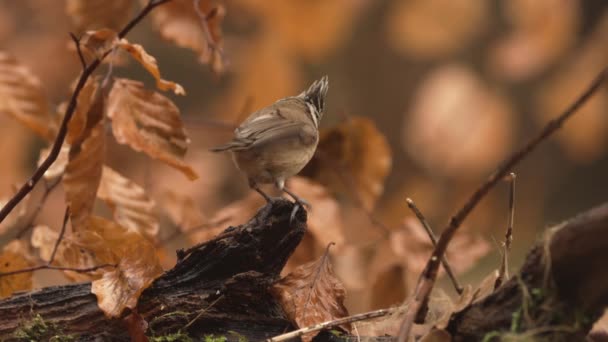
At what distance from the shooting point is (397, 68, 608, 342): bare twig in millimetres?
694

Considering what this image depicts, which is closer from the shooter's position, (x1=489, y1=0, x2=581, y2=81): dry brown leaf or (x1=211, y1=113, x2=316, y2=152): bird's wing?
(x1=211, y1=113, x2=316, y2=152): bird's wing

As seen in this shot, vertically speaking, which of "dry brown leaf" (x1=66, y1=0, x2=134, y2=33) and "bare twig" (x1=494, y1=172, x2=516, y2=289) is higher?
"dry brown leaf" (x1=66, y1=0, x2=134, y2=33)

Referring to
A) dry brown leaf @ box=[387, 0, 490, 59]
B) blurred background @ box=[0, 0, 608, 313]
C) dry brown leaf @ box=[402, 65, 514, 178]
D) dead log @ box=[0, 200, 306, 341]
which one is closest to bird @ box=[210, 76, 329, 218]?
dead log @ box=[0, 200, 306, 341]

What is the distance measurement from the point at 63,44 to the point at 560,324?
7.45 ft

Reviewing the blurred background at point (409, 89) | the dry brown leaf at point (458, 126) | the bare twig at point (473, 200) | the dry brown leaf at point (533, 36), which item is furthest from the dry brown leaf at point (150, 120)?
the dry brown leaf at point (533, 36)

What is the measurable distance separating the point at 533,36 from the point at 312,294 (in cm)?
213

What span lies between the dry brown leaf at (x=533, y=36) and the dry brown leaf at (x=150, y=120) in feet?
6.14

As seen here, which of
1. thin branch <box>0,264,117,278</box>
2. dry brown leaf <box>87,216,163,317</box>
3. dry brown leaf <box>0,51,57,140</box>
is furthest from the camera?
dry brown leaf <box>0,51,57,140</box>

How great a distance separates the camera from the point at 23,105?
1144 millimetres

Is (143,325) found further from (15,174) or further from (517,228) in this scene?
(517,228)

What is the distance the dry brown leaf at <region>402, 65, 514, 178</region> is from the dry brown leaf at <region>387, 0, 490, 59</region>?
150mm

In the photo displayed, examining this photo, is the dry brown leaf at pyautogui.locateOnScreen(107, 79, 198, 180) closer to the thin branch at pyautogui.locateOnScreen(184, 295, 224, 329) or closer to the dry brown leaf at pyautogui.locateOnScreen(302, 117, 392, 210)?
the thin branch at pyautogui.locateOnScreen(184, 295, 224, 329)

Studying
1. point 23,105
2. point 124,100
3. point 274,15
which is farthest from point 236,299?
point 274,15

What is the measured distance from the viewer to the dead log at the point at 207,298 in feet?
3.03
